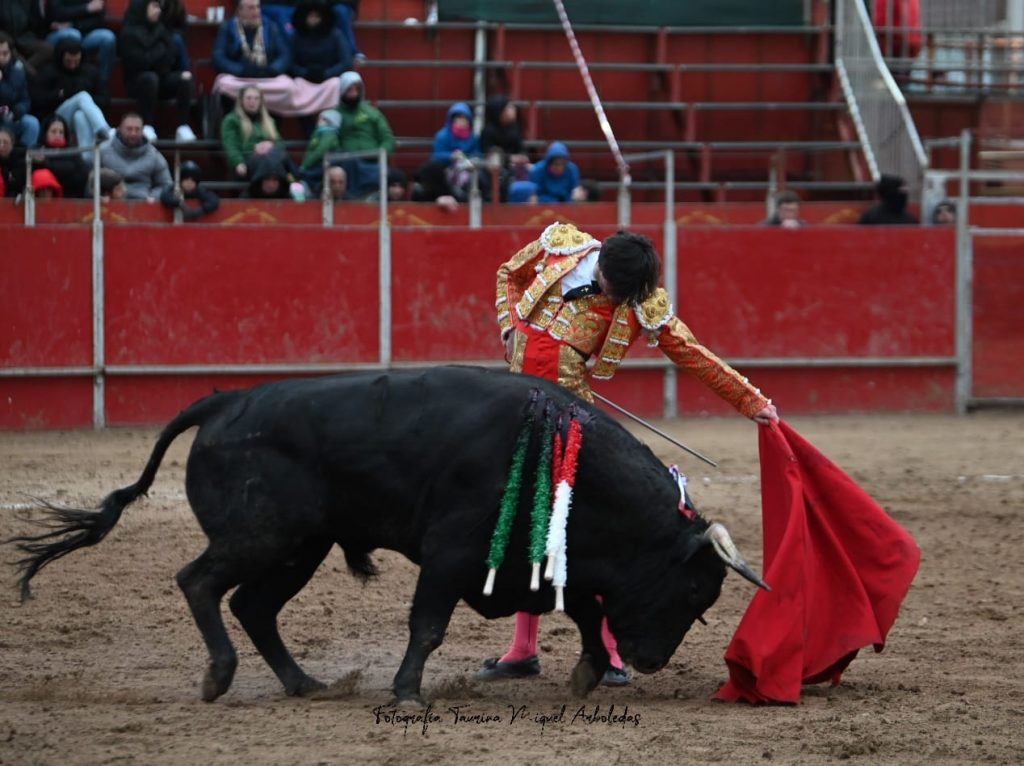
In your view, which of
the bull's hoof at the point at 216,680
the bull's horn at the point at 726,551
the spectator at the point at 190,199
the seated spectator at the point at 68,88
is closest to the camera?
the bull's horn at the point at 726,551

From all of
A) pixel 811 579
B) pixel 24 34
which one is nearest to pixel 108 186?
pixel 24 34

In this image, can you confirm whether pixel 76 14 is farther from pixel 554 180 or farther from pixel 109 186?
pixel 554 180

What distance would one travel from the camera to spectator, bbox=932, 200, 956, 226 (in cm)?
1188

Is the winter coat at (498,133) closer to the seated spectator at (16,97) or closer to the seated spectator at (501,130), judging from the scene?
the seated spectator at (501,130)

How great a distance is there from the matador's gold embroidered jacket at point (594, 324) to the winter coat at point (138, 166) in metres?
6.31

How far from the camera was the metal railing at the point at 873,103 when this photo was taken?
1267cm

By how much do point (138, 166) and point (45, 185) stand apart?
634mm

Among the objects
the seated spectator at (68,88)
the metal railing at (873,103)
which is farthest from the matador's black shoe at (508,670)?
the metal railing at (873,103)

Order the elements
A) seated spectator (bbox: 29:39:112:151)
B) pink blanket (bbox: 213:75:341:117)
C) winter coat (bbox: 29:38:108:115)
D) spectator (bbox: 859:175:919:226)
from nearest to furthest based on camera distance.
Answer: seated spectator (bbox: 29:39:112:151) → winter coat (bbox: 29:38:108:115) → spectator (bbox: 859:175:919:226) → pink blanket (bbox: 213:75:341:117)

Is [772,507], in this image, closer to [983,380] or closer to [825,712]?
[825,712]

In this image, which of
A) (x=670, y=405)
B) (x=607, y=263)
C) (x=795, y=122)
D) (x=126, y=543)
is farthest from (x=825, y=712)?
(x=795, y=122)

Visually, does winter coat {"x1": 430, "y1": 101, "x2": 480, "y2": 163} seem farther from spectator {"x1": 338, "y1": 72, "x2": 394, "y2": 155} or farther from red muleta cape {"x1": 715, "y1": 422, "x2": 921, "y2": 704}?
red muleta cape {"x1": 715, "y1": 422, "x2": 921, "y2": 704}

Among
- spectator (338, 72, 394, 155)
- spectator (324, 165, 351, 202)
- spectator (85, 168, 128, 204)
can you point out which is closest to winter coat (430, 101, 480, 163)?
spectator (338, 72, 394, 155)

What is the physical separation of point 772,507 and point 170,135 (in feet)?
28.4
